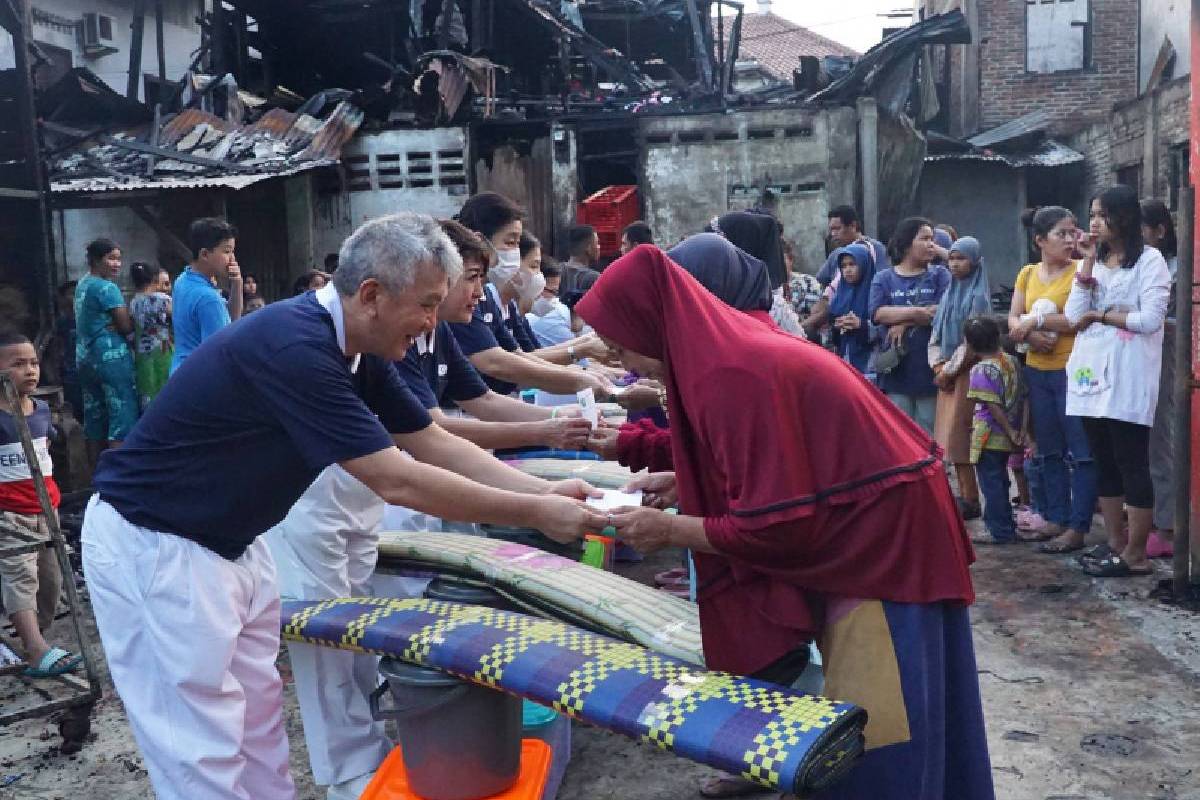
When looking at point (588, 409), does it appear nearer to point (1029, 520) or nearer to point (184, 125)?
point (1029, 520)

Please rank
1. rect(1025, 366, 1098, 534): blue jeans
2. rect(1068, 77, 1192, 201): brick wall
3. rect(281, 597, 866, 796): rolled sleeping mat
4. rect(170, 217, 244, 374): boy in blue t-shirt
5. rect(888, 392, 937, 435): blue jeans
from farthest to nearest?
rect(1068, 77, 1192, 201): brick wall < rect(888, 392, 937, 435): blue jeans < rect(170, 217, 244, 374): boy in blue t-shirt < rect(1025, 366, 1098, 534): blue jeans < rect(281, 597, 866, 796): rolled sleeping mat

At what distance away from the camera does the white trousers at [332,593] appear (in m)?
3.63

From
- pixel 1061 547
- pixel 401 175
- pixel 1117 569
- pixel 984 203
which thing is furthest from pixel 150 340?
pixel 984 203

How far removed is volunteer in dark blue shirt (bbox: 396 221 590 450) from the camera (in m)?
4.36

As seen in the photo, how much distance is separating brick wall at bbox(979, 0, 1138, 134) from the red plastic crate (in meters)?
11.0

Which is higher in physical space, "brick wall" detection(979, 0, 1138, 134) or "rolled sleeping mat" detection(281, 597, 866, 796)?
"brick wall" detection(979, 0, 1138, 134)

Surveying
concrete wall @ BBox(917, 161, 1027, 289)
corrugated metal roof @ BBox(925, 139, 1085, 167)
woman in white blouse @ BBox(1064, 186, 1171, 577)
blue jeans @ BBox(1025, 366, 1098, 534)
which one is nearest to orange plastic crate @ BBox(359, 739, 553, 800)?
woman in white blouse @ BBox(1064, 186, 1171, 577)

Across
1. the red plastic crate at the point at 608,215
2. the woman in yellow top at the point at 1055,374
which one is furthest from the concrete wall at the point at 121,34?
the woman in yellow top at the point at 1055,374

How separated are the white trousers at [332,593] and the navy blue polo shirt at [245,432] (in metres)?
0.83

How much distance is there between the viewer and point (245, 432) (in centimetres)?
271

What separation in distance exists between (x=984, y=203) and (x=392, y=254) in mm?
20561

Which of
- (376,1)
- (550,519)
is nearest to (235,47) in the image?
(376,1)

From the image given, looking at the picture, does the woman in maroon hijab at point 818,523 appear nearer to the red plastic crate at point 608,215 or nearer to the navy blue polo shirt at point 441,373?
the navy blue polo shirt at point 441,373

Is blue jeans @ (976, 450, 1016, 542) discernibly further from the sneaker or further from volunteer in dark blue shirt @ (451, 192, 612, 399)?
volunteer in dark blue shirt @ (451, 192, 612, 399)
